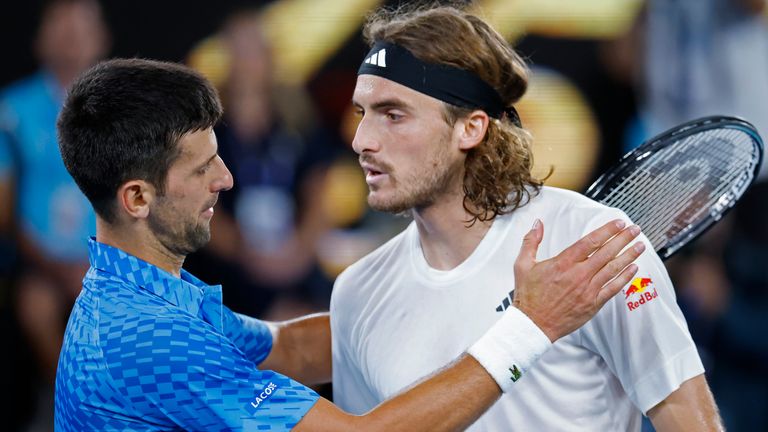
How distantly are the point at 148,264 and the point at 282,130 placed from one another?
110 inches

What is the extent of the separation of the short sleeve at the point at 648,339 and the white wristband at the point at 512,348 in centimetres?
24

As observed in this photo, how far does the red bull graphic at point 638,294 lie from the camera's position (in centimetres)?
244

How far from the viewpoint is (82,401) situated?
7.78 feet

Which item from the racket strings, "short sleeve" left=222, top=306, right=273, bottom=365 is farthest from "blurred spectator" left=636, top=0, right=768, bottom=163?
"short sleeve" left=222, top=306, right=273, bottom=365

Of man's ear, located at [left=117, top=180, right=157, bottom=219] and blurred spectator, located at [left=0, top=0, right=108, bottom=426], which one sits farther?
blurred spectator, located at [left=0, top=0, right=108, bottom=426]

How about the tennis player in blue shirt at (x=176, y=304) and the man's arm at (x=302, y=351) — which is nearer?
the tennis player in blue shirt at (x=176, y=304)

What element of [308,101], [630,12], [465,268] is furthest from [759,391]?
[465,268]

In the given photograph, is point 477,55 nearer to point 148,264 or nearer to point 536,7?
point 148,264

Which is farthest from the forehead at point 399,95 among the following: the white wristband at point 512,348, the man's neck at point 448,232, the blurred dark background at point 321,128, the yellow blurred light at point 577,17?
the yellow blurred light at point 577,17

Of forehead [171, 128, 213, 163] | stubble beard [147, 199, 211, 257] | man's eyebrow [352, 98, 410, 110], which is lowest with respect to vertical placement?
stubble beard [147, 199, 211, 257]

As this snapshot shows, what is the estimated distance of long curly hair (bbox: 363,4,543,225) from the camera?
274 centimetres

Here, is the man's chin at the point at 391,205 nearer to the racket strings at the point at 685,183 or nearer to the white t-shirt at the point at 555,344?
the white t-shirt at the point at 555,344

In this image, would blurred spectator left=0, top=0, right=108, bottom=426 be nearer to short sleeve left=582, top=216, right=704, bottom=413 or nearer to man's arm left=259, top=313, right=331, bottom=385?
man's arm left=259, top=313, right=331, bottom=385

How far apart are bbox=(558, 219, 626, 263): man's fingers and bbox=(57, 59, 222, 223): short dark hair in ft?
3.06
